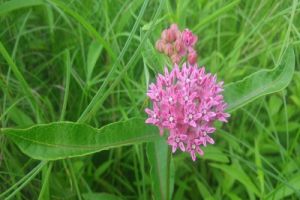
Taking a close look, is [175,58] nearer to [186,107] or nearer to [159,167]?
[186,107]

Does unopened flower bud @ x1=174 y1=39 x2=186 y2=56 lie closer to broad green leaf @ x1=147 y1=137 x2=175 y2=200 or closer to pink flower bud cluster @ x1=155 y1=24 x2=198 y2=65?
pink flower bud cluster @ x1=155 y1=24 x2=198 y2=65

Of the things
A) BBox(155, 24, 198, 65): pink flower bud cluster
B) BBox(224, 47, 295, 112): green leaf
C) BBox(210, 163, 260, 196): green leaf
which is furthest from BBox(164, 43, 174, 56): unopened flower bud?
BBox(210, 163, 260, 196): green leaf

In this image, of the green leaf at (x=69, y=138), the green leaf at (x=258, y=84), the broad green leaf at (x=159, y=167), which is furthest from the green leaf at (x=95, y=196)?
the green leaf at (x=258, y=84)

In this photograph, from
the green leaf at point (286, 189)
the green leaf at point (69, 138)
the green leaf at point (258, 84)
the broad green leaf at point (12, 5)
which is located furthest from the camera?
the broad green leaf at point (12, 5)

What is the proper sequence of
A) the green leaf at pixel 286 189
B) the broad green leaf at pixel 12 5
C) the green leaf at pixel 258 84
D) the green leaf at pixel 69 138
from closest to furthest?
the green leaf at pixel 69 138 → the green leaf at pixel 258 84 → the green leaf at pixel 286 189 → the broad green leaf at pixel 12 5

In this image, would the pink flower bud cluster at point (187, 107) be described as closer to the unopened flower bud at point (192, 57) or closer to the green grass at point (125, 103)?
the unopened flower bud at point (192, 57)

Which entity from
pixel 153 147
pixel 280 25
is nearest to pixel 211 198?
pixel 153 147

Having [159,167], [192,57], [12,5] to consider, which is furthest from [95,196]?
[12,5]
